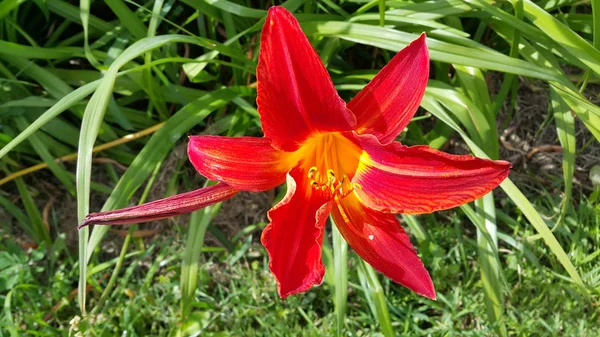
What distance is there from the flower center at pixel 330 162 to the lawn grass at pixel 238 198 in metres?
0.43

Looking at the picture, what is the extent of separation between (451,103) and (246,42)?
641 millimetres

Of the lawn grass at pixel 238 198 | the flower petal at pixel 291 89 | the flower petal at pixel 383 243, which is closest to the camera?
the flower petal at pixel 291 89

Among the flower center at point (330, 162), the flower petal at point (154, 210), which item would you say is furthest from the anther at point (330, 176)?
the flower petal at point (154, 210)

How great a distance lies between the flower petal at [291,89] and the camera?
Result: 3.16ft

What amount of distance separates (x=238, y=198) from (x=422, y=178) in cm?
106

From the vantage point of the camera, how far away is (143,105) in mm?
2031

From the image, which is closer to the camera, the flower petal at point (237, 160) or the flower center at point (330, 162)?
the flower petal at point (237, 160)

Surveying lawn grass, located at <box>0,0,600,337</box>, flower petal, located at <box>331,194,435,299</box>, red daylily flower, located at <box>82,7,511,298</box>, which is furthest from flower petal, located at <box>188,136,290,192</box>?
lawn grass, located at <box>0,0,600,337</box>

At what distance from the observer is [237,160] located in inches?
42.1

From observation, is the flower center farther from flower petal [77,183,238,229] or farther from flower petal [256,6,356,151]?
flower petal [77,183,238,229]

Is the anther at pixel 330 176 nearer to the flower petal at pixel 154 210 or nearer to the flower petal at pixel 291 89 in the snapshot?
the flower petal at pixel 291 89

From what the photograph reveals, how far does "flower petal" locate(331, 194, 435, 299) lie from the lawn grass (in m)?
0.42

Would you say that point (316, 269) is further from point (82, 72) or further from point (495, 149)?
point (82, 72)

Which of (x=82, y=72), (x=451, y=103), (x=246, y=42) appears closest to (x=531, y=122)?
(x=451, y=103)
